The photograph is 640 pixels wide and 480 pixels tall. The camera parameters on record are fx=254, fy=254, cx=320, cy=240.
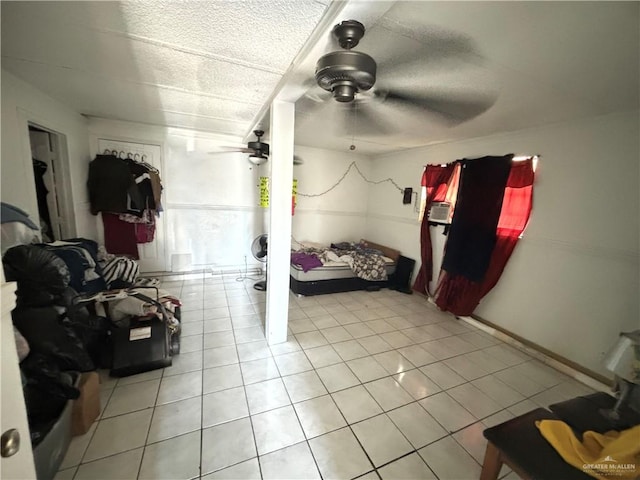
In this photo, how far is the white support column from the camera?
7.04 feet

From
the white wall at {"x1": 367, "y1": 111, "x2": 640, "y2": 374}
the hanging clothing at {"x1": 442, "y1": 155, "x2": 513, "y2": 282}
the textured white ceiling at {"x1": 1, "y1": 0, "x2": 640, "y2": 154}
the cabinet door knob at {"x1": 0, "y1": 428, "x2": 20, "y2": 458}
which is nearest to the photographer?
the cabinet door knob at {"x1": 0, "y1": 428, "x2": 20, "y2": 458}

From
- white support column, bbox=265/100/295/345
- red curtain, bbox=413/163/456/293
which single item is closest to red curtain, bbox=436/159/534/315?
red curtain, bbox=413/163/456/293

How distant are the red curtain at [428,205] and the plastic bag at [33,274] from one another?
382cm

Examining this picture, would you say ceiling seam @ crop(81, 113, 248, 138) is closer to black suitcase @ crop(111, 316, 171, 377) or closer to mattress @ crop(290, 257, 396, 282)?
mattress @ crop(290, 257, 396, 282)

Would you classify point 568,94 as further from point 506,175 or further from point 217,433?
point 217,433

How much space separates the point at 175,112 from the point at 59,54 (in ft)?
4.00

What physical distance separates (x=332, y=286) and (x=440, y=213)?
6.14 feet

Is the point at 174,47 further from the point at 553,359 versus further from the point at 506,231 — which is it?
the point at 553,359

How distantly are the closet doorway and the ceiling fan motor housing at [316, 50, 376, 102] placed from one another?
3.04m

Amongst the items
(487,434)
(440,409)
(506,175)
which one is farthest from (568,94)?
(440,409)

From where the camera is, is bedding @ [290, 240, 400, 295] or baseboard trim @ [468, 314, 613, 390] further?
bedding @ [290, 240, 400, 295]

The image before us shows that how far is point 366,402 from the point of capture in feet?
6.07

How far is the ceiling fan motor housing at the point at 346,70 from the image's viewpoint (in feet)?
3.93

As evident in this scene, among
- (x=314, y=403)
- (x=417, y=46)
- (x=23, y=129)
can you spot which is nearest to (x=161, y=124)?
(x=23, y=129)
